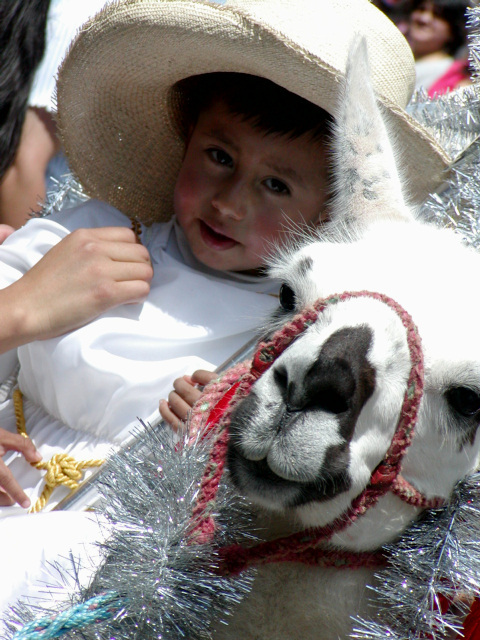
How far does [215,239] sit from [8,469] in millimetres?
634

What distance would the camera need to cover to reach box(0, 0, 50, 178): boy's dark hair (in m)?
2.32

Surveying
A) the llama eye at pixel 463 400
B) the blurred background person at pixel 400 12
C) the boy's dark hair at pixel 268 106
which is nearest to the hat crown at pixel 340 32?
the boy's dark hair at pixel 268 106

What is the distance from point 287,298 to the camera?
3.33 feet

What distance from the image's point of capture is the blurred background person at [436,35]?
4.33 metres

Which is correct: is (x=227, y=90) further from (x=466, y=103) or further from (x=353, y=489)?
(x=353, y=489)

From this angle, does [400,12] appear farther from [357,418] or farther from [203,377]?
[357,418]

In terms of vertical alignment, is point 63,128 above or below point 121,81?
below

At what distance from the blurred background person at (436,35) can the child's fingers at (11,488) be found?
12.1 feet

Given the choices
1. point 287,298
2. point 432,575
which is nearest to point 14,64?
point 287,298

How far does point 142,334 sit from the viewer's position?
1.40 meters

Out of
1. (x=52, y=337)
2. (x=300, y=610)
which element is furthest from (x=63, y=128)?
(x=300, y=610)

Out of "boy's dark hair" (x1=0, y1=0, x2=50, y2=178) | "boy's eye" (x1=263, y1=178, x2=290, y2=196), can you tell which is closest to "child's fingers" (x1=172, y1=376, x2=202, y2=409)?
"boy's eye" (x1=263, y1=178, x2=290, y2=196)

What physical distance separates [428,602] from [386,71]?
0.99 metres

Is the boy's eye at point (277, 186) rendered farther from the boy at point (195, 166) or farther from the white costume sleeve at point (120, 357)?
the white costume sleeve at point (120, 357)
